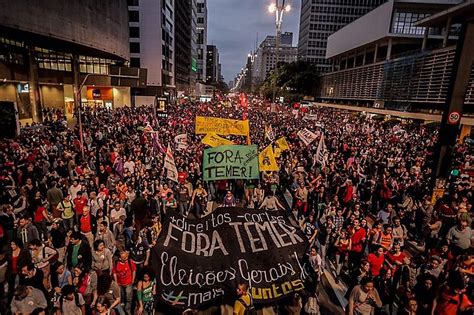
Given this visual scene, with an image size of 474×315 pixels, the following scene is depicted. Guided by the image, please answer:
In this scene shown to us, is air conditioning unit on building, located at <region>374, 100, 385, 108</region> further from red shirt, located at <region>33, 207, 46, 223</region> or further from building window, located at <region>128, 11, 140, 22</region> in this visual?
building window, located at <region>128, 11, 140, 22</region>

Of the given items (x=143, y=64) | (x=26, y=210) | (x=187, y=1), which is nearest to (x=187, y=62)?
(x=187, y=1)

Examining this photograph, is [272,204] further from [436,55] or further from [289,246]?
[436,55]

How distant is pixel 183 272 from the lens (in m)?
5.17

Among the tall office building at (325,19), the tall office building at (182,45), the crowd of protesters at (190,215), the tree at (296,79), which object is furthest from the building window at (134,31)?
the tall office building at (325,19)

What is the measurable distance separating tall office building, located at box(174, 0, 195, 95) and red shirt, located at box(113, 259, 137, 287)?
2994 inches

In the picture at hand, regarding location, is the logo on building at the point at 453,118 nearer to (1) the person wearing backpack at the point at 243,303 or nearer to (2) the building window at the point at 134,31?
(1) the person wearing backpack at the point at 243,303

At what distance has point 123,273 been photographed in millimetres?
5609

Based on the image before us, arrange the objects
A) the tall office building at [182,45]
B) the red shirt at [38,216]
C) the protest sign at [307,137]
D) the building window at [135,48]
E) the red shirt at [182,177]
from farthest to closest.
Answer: the tall office building at [182,45], the building window at [135,48], the protest sign at [307,137], the red shirt at [182,177], the red shirt at [38,216]

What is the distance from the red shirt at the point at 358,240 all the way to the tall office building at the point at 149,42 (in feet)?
183

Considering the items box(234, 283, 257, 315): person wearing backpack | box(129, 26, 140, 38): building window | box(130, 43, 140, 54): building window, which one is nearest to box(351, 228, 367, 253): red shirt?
box(234, 283, 257, 315): person wearing backpack

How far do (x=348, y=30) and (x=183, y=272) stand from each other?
6957 cm

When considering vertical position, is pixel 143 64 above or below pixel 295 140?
above

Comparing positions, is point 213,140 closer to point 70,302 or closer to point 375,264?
point 375,264

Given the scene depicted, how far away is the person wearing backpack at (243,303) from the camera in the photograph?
4680mm
